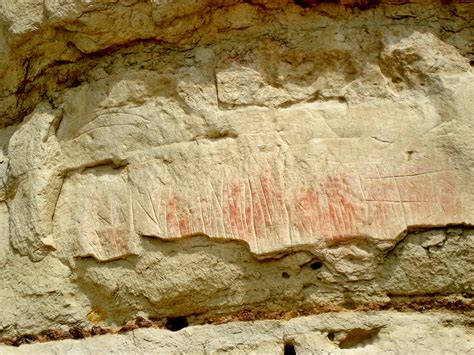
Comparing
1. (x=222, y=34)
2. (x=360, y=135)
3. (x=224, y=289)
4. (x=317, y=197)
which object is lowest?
(x=224, y=289)

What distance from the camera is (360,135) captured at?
282 cm

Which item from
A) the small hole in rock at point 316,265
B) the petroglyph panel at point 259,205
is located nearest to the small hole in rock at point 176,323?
the petroglyph panel at point 259,205

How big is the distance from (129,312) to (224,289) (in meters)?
0.36

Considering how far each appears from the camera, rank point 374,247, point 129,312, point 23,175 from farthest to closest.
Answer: point 23,175
point 129,312
point 374,247

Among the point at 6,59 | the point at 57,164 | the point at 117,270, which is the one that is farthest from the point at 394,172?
the point at 6,59

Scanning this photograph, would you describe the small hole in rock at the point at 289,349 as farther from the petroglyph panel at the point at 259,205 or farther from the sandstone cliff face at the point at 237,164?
the petroglyph panel at the point at 259,205

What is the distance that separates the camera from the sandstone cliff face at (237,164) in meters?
2.75

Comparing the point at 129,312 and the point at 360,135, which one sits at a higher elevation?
the point at 360,135

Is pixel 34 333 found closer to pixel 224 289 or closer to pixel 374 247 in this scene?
pixel 224 289

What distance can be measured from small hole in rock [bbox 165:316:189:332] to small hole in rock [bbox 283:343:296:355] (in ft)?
1.19

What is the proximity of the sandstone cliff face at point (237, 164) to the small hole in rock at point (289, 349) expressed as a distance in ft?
0.11

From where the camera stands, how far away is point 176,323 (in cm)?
293

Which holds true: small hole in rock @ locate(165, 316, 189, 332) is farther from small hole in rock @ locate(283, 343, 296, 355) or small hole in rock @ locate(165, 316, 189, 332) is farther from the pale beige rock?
small hole in rock @ locate(283, 343, 296, 355)

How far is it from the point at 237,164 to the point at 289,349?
635mm
